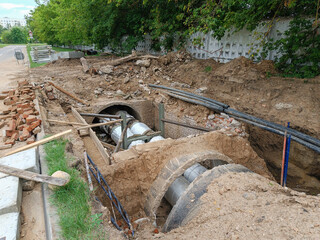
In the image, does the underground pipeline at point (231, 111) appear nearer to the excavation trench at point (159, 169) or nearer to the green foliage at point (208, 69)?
the excavation trench at point (159, 169)

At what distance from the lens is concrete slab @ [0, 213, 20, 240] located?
2.00 m

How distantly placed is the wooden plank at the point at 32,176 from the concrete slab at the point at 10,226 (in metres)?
0.45

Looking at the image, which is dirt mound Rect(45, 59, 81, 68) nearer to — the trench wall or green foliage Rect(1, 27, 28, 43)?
the trench wall

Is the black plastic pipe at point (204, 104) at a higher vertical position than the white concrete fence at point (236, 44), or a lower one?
lower

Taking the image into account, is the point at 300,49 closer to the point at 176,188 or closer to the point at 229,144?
the point at 229,144

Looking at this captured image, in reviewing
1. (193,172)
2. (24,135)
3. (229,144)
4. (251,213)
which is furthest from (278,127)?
(24,135)

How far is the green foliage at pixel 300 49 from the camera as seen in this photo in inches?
252

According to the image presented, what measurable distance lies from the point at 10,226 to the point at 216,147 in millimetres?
4045

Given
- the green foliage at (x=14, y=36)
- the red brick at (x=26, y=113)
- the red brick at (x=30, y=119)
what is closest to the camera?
the red brick at (x=30, y=119)

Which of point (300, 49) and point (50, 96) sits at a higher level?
point (300, 49)

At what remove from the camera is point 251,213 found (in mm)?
2539

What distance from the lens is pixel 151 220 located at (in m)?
4.05

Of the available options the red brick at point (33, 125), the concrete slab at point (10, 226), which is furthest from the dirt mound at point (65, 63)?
the concrete slab at point (10, 226)

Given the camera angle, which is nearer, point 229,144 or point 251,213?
point 251,213
